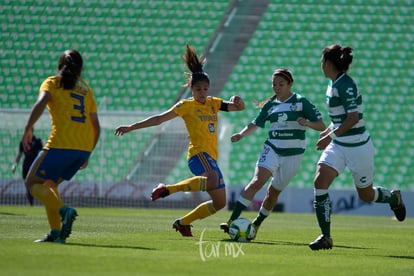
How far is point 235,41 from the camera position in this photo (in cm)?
2438

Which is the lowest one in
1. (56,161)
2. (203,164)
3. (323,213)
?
(323,213)

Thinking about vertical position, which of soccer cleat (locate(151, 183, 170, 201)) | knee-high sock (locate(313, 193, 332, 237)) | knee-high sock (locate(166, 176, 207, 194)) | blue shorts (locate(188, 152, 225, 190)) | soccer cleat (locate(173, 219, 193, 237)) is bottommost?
soccer cleat (locate(173, 219, 193, 237))

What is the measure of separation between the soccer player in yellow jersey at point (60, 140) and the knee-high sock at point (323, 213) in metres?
2.42

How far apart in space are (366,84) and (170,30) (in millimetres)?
5390

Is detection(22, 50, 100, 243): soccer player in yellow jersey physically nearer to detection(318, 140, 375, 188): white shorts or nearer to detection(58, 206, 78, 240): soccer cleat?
detection(58, 206, 78, 240): soccer cleat

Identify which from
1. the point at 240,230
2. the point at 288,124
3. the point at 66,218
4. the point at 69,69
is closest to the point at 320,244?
the point at 240,230

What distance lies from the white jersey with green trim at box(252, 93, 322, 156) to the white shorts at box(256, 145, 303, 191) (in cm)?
6

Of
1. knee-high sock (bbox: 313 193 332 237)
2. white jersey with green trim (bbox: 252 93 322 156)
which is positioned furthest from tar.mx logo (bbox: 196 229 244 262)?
white jersey with green trim (bbox: 252 93 322 156)

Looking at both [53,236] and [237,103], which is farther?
[237,103]

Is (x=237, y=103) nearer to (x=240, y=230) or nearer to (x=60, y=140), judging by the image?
(x=240, y=230)

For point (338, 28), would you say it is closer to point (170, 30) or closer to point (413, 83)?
point (413, 83)

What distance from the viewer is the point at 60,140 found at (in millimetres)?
8383

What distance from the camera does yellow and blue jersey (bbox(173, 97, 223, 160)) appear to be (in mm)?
10531

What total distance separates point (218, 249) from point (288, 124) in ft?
8.74
